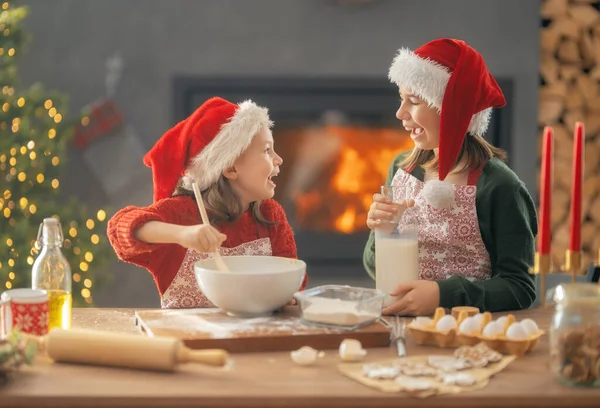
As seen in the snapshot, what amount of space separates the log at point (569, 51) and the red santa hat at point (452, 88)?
190 cm

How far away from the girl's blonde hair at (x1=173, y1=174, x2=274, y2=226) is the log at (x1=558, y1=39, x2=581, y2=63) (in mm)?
2186

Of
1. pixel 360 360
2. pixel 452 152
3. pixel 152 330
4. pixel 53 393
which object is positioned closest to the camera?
pixel 53 393

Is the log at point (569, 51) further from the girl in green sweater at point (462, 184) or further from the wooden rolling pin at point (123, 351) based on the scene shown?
the wooden rolling pin at point (123, 351)

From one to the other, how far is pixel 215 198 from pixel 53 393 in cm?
89

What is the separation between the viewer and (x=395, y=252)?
1741mm

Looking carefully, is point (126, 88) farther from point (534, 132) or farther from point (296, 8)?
point (534, 132)

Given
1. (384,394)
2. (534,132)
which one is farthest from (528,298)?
(534,132)

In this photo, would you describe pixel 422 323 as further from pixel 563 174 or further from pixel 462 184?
pixel 563 174

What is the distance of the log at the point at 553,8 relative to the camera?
147 inches

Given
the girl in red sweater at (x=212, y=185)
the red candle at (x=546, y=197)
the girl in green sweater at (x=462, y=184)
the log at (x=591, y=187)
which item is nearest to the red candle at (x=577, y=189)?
the red candle at (x=546, y=197)

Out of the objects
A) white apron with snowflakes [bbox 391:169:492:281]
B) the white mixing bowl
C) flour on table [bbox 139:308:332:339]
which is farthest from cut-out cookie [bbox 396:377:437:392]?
white apron with snowflakes [bbox 391:169:492:281]

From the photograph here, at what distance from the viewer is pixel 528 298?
1.85 meters

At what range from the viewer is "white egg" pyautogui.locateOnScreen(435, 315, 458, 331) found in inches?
57.6

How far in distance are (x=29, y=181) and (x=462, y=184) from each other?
6.37ft
